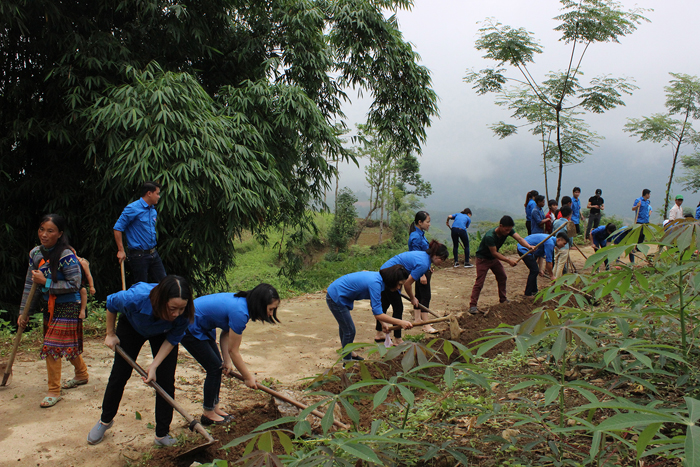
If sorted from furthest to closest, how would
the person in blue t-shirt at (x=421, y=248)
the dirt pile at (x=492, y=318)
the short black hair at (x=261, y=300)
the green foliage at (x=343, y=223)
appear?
the green foliage at (x=343, y=223), the person in blue t-shirt at (x=421, y=248), the dirt pile at (x=492, y=318), the short black hair at (x=261, y=300)

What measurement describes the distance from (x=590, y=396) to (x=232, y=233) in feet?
19.8

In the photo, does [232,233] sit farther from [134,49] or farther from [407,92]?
[407,92]

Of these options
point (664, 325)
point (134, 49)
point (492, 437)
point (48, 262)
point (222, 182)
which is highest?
point (134, 49)

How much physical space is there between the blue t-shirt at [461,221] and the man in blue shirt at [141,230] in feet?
22.1

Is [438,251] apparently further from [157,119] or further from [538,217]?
[538,217]

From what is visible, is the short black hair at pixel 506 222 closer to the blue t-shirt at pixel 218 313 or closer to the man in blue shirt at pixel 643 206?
the blue t-shirt at pixel 218 313

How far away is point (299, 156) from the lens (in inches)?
321

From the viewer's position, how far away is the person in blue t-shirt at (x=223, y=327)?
10.0 ft

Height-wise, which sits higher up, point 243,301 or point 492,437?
point 243,301

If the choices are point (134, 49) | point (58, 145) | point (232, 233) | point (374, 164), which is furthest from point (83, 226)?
point (374, 164)

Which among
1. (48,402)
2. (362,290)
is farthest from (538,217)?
(48,402)

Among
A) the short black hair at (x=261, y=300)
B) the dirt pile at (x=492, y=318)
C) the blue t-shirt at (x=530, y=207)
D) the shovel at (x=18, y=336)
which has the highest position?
the blue t-shirt at (x=530, y=207)

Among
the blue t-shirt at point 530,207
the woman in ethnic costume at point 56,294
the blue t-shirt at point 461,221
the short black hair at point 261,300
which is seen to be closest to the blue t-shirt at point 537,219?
the blue t-shirt at point 530,207

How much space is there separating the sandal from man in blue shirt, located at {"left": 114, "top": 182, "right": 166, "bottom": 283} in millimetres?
1259
